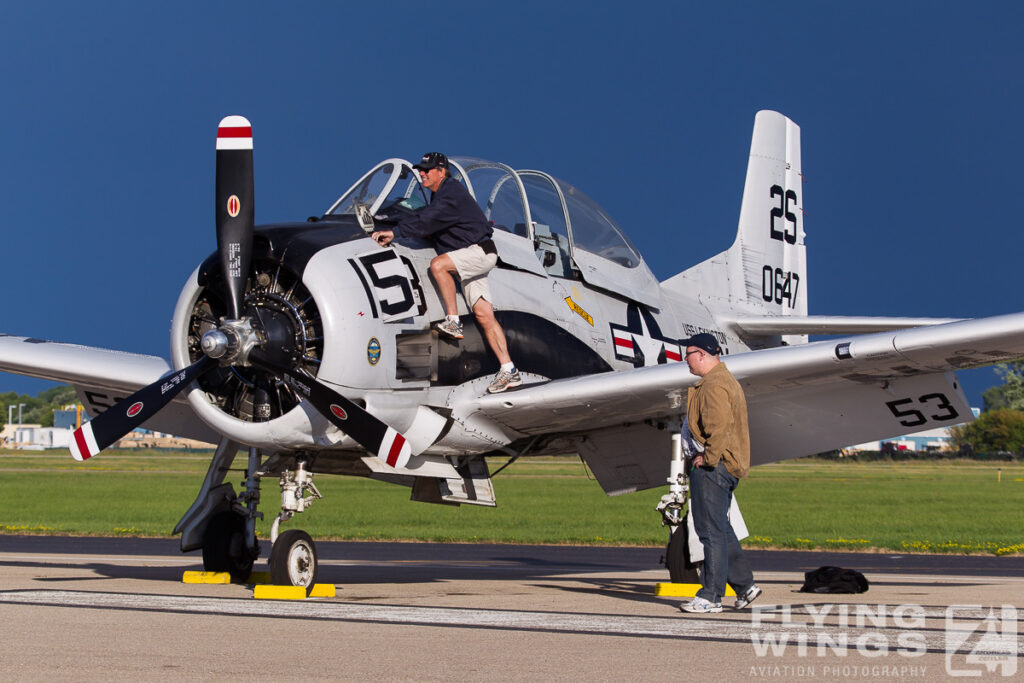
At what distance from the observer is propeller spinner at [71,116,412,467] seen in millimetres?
8609

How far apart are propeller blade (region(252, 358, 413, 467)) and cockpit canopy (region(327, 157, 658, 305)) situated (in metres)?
1.73

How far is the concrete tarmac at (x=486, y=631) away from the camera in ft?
18.2

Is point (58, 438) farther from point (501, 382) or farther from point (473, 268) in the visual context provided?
point (473, 268)

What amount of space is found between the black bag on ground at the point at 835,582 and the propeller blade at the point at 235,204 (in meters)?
5.29

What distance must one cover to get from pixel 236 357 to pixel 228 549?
3.03m

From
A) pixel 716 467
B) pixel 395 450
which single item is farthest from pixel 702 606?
pixel 395 450

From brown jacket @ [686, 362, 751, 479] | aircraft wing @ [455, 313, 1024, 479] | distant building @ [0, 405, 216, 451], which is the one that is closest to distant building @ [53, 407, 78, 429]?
distant building @ [0, 405, 216, 451]

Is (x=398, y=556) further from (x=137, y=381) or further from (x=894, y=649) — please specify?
(x=894, y=649)

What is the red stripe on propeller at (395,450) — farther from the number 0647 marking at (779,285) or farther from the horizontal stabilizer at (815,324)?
the number 0647 marking at (779,285)

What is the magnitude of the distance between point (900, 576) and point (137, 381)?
7.85 meters

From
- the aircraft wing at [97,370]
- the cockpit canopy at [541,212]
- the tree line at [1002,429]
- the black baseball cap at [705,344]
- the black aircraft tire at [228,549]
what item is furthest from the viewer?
the tree line at [1002,429]

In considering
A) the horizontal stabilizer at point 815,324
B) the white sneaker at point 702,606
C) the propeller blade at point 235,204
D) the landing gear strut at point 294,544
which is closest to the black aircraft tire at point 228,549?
the landing gear strut at point 294,544

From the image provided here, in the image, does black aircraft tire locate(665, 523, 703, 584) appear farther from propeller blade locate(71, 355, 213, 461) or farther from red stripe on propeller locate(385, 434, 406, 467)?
propeller blade locate(71, 355, 213, 461)

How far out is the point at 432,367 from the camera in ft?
31.9
